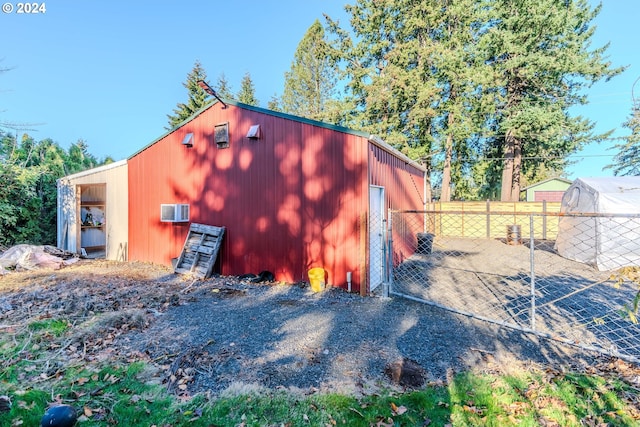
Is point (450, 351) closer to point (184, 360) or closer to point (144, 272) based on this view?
point (184, 360)

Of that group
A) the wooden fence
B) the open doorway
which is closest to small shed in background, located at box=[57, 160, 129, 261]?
the open doorway

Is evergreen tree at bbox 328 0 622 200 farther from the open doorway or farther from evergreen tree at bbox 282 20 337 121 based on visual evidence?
the open doorway

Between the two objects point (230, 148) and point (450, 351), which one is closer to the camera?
point (450, 351)

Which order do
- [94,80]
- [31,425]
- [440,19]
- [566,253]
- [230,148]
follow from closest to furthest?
[31,425], [230,148], [566,253], [94,80], [440,19]

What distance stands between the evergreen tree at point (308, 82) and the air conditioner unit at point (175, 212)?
1376 centimetres

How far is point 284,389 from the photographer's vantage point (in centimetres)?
257

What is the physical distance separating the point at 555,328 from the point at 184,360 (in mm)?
4574

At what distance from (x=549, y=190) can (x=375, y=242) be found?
23762 millimetres

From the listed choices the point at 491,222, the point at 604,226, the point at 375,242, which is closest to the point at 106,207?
the point at 375,242

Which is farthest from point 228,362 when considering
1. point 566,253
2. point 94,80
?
point 94,80

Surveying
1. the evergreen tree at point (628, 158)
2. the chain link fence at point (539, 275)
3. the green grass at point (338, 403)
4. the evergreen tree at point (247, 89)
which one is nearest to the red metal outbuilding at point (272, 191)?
the chain link fence at point (539, 275)

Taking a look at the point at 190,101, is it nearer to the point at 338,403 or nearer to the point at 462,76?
the point at 462,76

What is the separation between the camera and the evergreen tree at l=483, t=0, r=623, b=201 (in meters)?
12.9

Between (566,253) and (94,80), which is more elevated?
(94,80)
